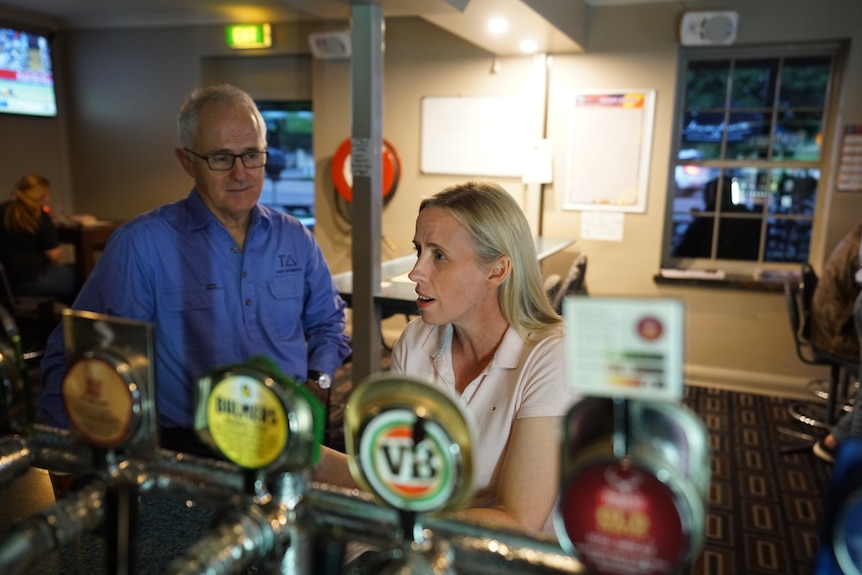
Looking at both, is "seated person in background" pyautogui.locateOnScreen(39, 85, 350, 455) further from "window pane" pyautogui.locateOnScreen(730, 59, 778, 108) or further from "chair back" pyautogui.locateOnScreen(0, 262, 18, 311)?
"window pane" pyautogui.locateOnScreen(730, 59, 778, 108)

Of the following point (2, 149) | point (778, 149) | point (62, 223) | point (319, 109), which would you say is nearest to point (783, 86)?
point (778, 149)

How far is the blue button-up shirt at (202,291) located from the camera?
1615mm

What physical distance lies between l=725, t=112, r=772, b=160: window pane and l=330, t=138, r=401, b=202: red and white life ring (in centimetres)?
263

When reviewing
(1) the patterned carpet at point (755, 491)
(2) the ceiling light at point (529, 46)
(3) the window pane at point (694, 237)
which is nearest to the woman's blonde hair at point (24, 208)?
(1) the patterned carpet at point (755, 491)

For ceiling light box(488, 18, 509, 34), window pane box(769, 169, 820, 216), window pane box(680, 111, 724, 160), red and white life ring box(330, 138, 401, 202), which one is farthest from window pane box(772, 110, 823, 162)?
red and white life ring box(330, 138, 401, 202)

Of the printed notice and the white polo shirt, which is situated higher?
the printed notice

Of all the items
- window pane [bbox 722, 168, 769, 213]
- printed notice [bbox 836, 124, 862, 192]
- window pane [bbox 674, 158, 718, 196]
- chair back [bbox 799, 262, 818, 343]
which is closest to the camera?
chair back [bbox 799, 262, 818, 343]

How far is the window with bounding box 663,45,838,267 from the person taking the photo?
184 inches

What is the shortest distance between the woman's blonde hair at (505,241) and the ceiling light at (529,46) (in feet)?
11.5

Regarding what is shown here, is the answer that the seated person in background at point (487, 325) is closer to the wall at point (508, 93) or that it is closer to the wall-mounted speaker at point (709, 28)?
the wall at point (508, 93)

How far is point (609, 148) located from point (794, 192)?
4.49ft

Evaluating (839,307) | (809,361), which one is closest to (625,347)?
(839,307)

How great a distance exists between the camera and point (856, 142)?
4398 millimetres

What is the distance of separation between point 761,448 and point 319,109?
4.32m
